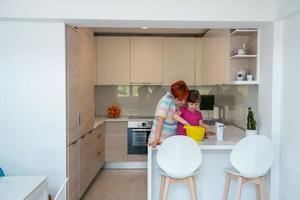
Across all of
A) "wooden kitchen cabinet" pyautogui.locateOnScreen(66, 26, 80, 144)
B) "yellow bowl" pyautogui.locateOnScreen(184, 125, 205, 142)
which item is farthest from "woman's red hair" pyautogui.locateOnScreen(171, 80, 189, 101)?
"wooden kitchen cabinet" pyautogui.locateOnScreen(66, 26, 80, 144)

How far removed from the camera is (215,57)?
4352mm

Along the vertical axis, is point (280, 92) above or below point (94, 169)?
above

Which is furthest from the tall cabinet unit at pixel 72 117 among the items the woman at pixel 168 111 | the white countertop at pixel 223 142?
the white countertop at pixel 223 142

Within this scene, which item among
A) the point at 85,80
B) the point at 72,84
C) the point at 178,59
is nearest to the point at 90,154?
the point at 85,80

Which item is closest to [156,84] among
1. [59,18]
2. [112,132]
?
[112,132]

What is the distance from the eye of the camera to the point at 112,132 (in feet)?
17.0

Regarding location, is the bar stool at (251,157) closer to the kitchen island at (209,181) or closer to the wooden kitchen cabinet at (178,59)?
the kitchen island at (209,181)

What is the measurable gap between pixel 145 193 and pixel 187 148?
1738mm

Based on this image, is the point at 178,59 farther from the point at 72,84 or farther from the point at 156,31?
the point at 72,84

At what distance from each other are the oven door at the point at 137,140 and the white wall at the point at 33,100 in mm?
2315

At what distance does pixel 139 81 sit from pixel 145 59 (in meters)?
0.42

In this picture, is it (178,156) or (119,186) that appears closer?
(178,156)

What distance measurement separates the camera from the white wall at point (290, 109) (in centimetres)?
256

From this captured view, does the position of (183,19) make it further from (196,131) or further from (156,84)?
(156,84)
